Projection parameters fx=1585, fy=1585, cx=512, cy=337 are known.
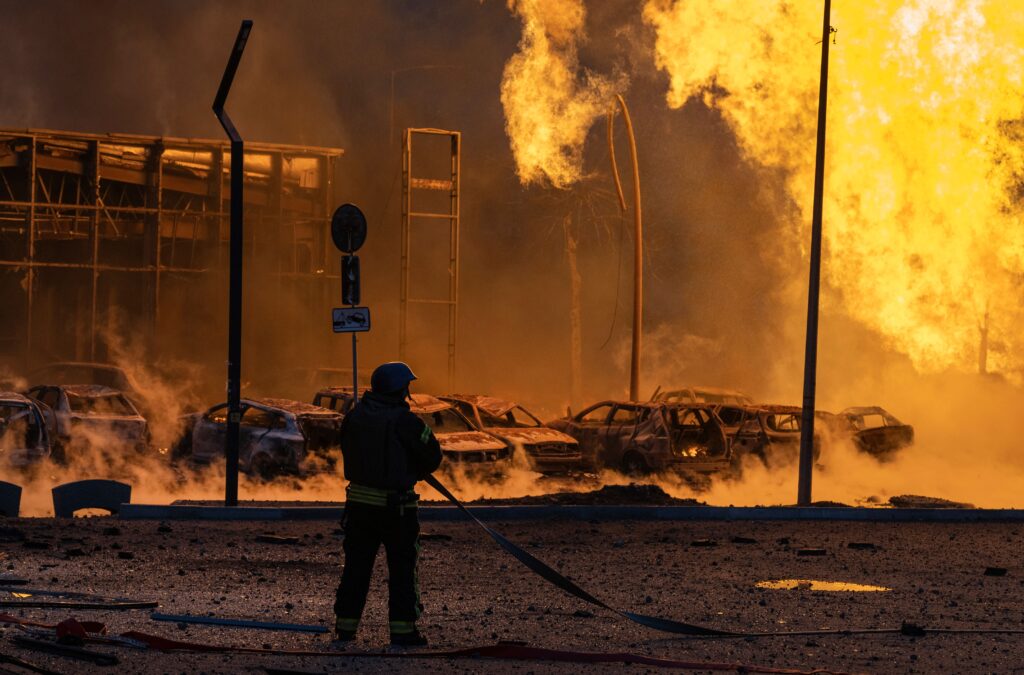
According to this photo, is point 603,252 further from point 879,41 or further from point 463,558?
point 463,558

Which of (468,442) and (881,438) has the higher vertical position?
(468,442)

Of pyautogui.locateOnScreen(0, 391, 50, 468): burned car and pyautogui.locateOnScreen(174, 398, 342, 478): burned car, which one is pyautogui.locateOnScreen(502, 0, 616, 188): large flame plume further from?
pyautogui.locateOnScreen(0, 391, 50, 468): burned car

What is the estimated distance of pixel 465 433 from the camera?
23.2 metres

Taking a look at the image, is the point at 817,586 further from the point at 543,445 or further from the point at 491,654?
the point at 543,445

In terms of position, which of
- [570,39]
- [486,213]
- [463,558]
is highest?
[570,39]

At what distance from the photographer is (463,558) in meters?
14.5

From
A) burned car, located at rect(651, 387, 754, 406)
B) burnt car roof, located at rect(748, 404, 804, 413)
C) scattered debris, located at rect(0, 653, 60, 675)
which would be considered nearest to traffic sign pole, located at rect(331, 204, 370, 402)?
scattered debris, located at rect(0, 653, 60, 675)

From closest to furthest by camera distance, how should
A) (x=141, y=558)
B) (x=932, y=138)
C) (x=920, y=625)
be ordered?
(x=920, y=625), (x=141, y=558), (x=932, y=138)

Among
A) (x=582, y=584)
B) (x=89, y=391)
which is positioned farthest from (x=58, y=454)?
(x=582, y=584)

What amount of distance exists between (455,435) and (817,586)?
1048cm

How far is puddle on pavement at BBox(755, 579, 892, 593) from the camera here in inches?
503

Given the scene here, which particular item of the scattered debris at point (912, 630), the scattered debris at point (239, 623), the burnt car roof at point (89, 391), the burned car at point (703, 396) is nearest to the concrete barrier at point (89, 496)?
the burnt car roof at point (89, 391)

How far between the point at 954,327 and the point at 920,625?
31295 mm

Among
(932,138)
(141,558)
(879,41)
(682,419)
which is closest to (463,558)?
(141,558)
